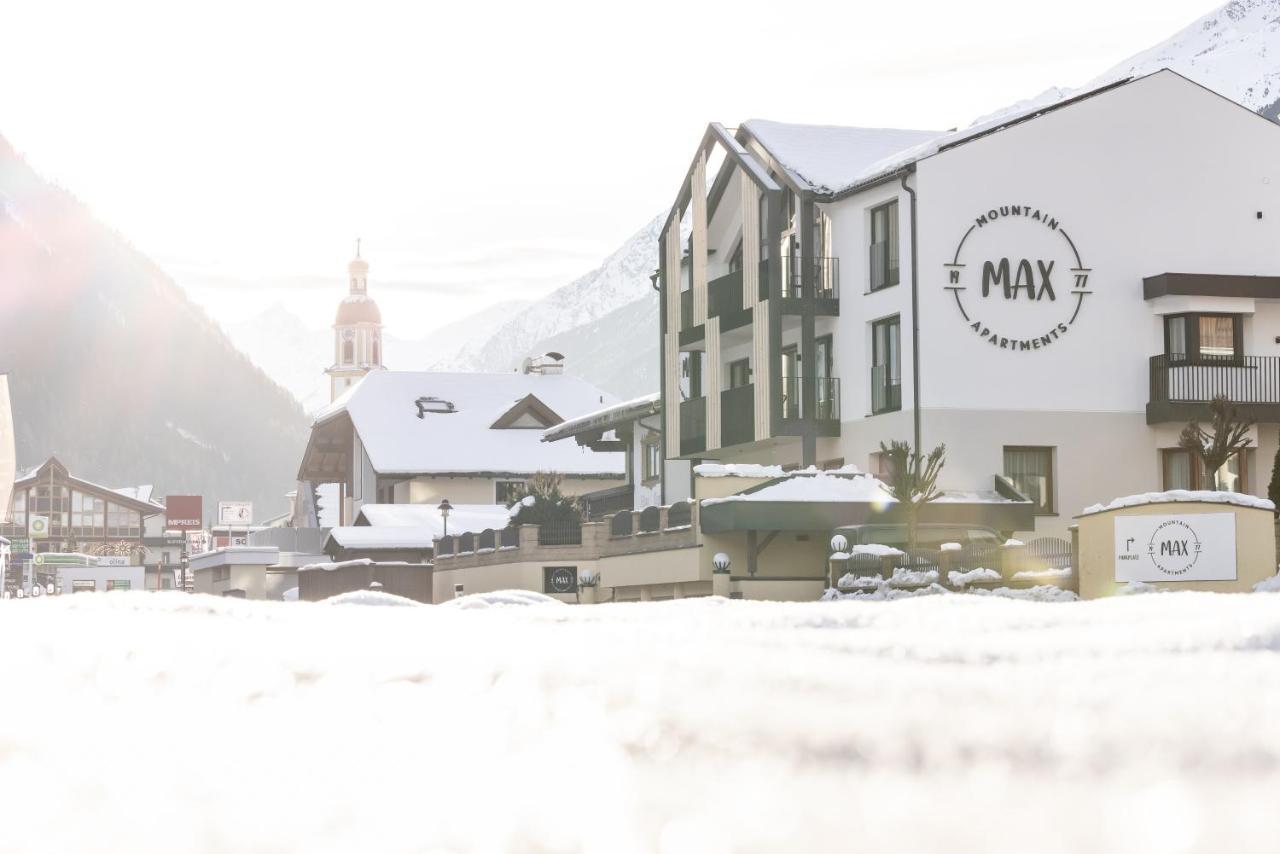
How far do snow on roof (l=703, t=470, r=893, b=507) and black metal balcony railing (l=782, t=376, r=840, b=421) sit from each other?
5.18m

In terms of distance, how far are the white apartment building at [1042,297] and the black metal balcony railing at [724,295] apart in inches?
43.9

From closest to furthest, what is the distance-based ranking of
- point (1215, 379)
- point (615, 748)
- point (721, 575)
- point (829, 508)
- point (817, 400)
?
point (615, 748), point (829, 508), point (721, 575), point (1215, 379), point (817, 400)

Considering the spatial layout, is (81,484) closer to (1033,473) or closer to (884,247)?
(884,247)

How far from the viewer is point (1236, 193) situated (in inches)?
1633

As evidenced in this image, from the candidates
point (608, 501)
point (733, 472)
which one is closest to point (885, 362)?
point (733, 472)

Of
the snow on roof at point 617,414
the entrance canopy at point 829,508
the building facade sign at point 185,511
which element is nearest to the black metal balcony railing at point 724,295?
the snow on roof at point 617,414

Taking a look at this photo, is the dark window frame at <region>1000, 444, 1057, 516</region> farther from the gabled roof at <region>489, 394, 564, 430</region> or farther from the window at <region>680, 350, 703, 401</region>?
the gabled roof at <region>489, 394, 564, 430</region>

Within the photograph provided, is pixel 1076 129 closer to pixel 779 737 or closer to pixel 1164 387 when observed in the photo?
pixel 1164 387

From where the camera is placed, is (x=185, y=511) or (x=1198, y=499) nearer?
(x=1198, y=499)

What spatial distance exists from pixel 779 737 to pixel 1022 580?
87.6 feet

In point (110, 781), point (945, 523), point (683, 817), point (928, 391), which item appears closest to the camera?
point (683, 817)

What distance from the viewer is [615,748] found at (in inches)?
127

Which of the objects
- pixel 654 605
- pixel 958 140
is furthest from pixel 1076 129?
pixel 654 605

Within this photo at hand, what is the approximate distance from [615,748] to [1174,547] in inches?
1001
